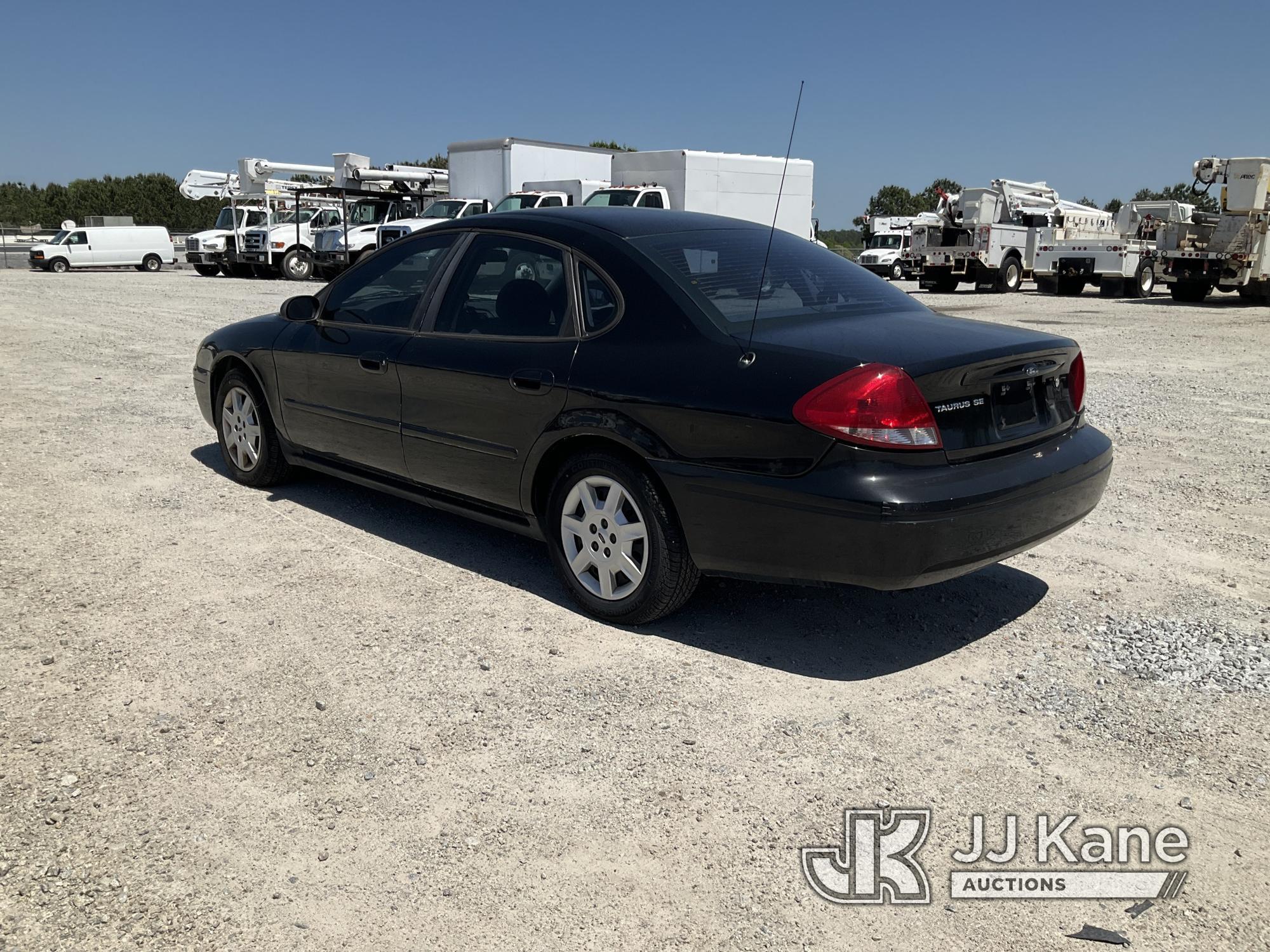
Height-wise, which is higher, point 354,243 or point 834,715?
point 354,243

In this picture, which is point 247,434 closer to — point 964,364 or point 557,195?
point 964,364

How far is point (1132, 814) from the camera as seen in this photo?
9.43ft

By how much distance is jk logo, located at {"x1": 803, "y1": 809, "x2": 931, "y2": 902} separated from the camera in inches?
102

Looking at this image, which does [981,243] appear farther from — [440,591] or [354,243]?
[440,591]

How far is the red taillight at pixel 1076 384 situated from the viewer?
13.7ft

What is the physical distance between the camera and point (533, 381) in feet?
13.9

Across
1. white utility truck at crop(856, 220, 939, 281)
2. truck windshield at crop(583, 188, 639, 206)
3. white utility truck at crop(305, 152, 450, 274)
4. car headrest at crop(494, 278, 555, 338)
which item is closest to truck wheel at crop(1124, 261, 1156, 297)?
white utility truck at crop(856, 220, 939, 281)

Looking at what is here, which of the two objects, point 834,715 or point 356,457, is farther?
point 356,457

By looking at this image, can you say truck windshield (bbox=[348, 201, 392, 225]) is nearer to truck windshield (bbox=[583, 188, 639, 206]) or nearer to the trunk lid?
truck windshield (bbox=[583, 188, 639, 206])

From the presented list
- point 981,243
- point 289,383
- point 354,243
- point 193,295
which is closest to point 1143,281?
point 981,243

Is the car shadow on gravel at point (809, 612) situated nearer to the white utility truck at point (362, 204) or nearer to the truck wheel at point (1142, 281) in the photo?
the white utility truck at point (362, 204)

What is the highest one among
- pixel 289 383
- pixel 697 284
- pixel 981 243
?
pixel 981 243

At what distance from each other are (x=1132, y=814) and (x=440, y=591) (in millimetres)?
2790

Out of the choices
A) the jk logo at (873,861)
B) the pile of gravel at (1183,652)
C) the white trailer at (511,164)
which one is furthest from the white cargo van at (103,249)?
the jk logo at (873,861)
